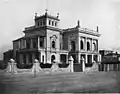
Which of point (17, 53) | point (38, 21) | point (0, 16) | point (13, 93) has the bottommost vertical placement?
point (13, 93)

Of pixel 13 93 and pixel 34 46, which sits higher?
pixel 34 46

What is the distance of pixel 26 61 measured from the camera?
25.8m

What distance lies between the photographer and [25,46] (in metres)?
27.1

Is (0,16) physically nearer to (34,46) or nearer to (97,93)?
(97,93)

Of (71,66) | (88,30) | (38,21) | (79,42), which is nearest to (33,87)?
(71,66)

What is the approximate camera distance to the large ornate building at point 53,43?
25347 mm

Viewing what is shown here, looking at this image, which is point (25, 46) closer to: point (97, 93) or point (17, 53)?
point (17, 53)

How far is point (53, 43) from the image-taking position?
27.6m

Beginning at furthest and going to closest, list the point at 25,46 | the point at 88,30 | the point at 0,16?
the point at 88,30
the point at 25,46
the point at 0,16

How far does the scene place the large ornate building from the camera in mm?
25347

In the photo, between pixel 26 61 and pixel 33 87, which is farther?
pixel 26 61

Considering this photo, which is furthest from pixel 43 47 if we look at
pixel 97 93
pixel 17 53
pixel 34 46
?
pixel 97 93

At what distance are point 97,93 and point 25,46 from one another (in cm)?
2039

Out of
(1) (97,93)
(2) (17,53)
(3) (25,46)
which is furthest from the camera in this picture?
(3) (25,46)
